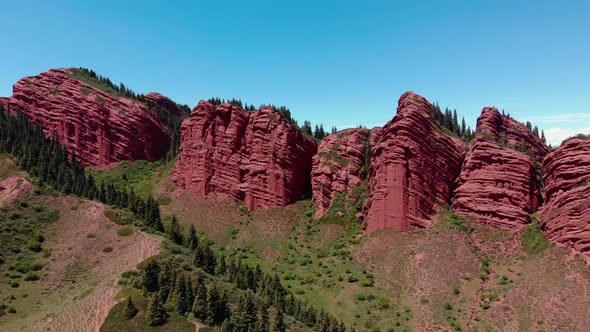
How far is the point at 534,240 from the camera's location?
247 feet

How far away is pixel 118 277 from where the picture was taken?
57750mm

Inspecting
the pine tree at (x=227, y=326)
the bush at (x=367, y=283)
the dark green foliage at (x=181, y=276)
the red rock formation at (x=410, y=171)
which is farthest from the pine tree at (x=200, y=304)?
the red rock formation at (x=410, y=171)

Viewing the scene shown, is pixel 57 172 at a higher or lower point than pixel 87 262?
higher

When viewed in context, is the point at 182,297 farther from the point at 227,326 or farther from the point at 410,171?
the point at 410,171

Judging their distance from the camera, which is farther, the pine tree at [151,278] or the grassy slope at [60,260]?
the pine tree at [151,278]

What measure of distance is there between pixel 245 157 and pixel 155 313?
200 feet

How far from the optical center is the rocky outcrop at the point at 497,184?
266 ft

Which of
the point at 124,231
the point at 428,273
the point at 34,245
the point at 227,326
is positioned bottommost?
the point at 227,326

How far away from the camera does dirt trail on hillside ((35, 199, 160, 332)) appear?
51844 millimetres

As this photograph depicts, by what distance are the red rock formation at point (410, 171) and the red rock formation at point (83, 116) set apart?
82.2 meters

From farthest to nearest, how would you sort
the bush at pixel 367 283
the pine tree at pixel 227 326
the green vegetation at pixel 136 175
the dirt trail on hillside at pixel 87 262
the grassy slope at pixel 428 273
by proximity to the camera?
the green vegetation at pixel 136 175 → the bush at pixel 367 283 → the grassy slope at pixel 428 273 → the dirt trail on hillside at pixel 87 262 → the pine tree at pixel 227 326

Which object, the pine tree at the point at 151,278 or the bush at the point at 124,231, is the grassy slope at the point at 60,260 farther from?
the pine tree at the point at 151,278

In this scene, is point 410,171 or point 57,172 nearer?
point 410,171

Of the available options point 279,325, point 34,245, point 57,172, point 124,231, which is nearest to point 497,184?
point 279,325
